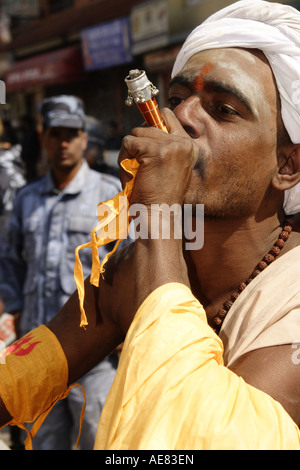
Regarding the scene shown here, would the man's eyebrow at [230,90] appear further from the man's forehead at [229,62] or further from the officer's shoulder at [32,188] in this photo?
the officer's shoulder at [32,188]

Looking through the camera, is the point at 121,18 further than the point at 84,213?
Yes

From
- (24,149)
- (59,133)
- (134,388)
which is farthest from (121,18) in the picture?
(134,388)

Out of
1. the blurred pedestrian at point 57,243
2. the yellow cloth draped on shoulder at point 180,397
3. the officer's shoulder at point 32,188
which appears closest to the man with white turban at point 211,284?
the yellow cloth draped on shoulder at point 180,397

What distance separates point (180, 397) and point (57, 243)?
2.82 meters

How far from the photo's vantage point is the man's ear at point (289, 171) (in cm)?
196

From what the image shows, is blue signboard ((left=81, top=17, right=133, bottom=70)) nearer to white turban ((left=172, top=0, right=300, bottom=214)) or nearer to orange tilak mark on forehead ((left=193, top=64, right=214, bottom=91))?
white turban ((left=172, top=0, right=300, bottom=214))

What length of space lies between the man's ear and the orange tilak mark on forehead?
0.36 m

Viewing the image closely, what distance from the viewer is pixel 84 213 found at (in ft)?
13.3

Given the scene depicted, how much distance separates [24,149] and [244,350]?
11.1 m

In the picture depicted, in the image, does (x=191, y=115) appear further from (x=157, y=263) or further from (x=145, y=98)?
(x=157, y=263)

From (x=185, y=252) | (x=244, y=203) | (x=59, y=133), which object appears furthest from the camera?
(x=59, y=133)

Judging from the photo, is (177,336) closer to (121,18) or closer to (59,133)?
(59,133)

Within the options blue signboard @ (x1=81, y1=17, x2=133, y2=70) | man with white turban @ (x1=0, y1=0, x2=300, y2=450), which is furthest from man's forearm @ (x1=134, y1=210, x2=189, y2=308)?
blue signboard @ (x1=81, y1=17, x2=133, y2=70)

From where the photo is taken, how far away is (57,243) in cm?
402
